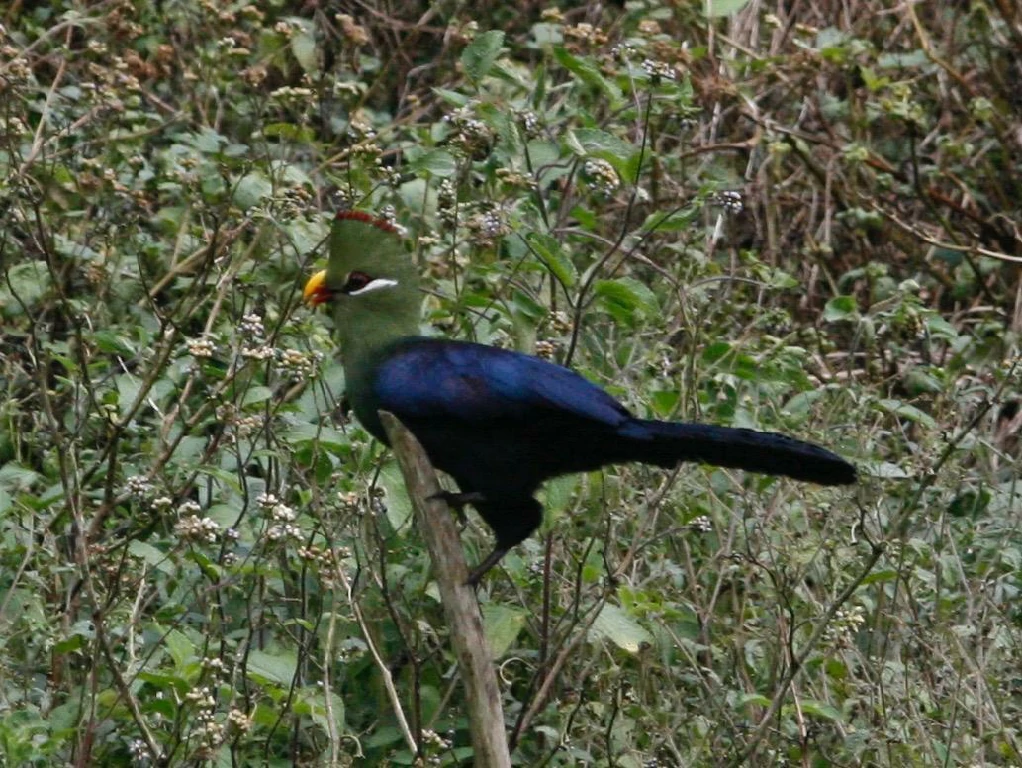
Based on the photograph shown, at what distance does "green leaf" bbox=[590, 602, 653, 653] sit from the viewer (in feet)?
13.7

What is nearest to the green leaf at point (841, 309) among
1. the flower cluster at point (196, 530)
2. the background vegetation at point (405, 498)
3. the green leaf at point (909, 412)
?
the background vegetation at point (405, 498)

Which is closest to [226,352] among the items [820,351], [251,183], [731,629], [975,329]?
[251,183]

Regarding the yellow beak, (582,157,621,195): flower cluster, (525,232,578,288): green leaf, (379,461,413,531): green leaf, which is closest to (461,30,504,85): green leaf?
(582,157,621,195): flower cluster

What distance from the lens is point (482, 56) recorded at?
478 cm

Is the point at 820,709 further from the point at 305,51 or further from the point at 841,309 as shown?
the point at 305,51

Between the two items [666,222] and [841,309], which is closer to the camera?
[666,222]

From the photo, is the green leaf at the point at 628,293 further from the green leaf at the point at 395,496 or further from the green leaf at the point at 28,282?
the green leaf at the point at 28,282

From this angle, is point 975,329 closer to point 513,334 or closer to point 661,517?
point 661,517

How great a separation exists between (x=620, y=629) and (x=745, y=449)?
0.73 m

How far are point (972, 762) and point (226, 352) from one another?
2230 millimetres

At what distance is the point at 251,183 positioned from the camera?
17.4 feet

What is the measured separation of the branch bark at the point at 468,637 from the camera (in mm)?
3516

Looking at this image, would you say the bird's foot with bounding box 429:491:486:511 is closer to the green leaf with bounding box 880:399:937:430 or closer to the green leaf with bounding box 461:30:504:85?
the green leaf with bounding box 461:30:504:85

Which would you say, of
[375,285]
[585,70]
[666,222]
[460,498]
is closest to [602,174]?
[666,222]
